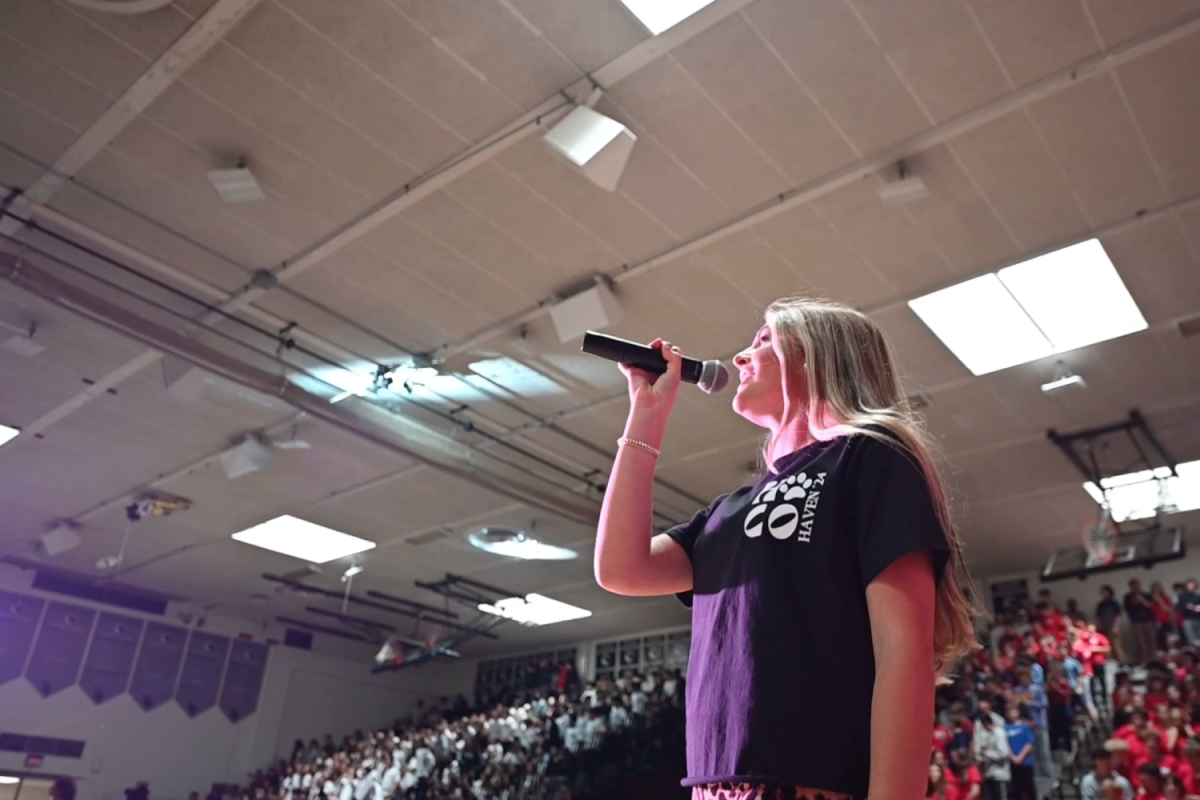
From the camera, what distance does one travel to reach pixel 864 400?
1252 millimetres

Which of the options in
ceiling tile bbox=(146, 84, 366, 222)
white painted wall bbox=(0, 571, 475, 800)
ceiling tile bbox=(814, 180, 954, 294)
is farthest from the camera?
white painted wall bbox=(0, 571, 475, 800)

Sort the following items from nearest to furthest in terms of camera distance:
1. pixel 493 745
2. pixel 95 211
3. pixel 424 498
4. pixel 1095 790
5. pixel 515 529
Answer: pixel 95 211 < pixel 1095 790 < pixel 424 498 < pixel 515 529 < pixel 493 745

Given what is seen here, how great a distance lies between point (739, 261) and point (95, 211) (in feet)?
13.9

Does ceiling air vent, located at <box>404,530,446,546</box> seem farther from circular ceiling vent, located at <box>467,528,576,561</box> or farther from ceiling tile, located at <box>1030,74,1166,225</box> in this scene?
ceiling tile, located at <box>1030,74,1166,225</box>

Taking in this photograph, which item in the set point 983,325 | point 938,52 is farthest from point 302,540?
point 938,52

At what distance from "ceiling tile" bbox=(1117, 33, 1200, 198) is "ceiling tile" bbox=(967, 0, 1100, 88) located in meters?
0.33

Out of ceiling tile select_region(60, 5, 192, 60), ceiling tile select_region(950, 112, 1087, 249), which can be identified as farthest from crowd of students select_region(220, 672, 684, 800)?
ceiling tile select_region(60, 5, 192, 60)

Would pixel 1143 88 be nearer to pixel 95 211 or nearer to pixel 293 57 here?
pixel 293 57

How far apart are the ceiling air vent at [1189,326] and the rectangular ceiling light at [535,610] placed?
10.1 m

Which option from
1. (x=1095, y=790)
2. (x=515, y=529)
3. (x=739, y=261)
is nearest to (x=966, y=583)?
(x=739, y=261)

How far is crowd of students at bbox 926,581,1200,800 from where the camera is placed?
22.5 ft

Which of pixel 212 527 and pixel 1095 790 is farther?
pixel 212 527

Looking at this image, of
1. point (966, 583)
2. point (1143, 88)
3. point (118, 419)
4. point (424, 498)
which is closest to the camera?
point (966, 583)

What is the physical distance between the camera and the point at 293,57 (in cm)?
445
